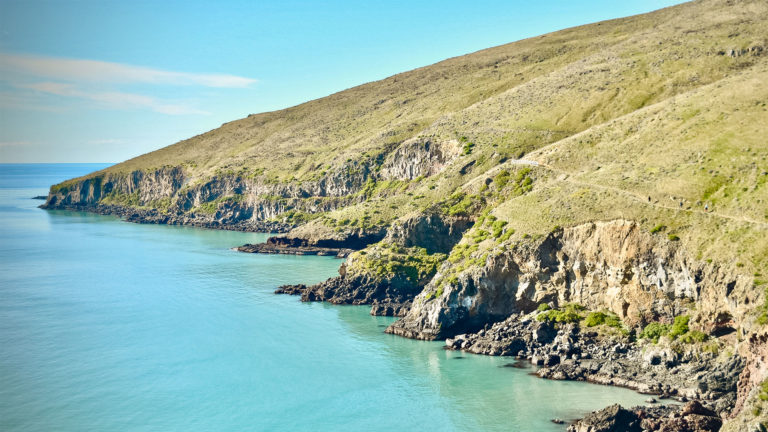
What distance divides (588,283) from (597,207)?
8.57 m

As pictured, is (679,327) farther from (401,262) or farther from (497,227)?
(401,262)

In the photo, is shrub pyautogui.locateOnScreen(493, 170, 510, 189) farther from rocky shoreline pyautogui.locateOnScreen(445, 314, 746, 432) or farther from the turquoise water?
rocky shoreline pyautogui.locateOnScreen(445, 314, 746, 432)

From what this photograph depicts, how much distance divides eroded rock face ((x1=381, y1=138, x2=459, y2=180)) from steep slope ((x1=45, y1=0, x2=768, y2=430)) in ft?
1.70

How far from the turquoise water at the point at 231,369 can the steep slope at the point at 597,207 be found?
709 centimetres

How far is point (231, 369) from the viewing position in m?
66.9

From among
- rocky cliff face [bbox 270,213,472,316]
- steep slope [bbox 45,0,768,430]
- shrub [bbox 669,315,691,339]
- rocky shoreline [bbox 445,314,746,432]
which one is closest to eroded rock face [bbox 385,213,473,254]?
rocky cliff face [bbox 270,213,472,316]

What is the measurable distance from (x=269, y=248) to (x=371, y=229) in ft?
88.7

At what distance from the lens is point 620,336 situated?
6112cm

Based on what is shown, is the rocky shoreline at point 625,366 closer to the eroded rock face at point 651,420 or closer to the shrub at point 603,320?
the eroded rock face at point 651,420

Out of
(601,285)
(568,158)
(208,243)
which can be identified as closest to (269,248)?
(208,243)

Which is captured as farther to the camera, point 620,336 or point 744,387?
point 620,336

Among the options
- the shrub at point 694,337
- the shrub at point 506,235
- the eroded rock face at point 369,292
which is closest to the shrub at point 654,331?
the shrub at point 694,337

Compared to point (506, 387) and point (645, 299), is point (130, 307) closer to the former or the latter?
point (506, 387)

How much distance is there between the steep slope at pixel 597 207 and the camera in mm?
58156
